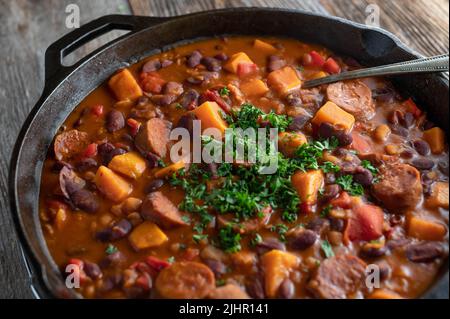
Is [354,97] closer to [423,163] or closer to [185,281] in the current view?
[423,163]

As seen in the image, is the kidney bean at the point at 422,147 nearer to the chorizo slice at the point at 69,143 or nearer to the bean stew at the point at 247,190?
the bean stew at the point at 247,190

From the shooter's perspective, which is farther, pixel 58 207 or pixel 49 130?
pixel 49 130

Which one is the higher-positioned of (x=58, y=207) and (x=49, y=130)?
(x=49, y=130)

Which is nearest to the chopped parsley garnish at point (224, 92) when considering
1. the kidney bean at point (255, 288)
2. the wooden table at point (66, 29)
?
the kidney bean at point (255, 288)

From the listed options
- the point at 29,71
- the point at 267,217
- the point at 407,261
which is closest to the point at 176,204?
the point at 267,217

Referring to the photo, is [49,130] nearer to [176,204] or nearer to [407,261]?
[176,204]
